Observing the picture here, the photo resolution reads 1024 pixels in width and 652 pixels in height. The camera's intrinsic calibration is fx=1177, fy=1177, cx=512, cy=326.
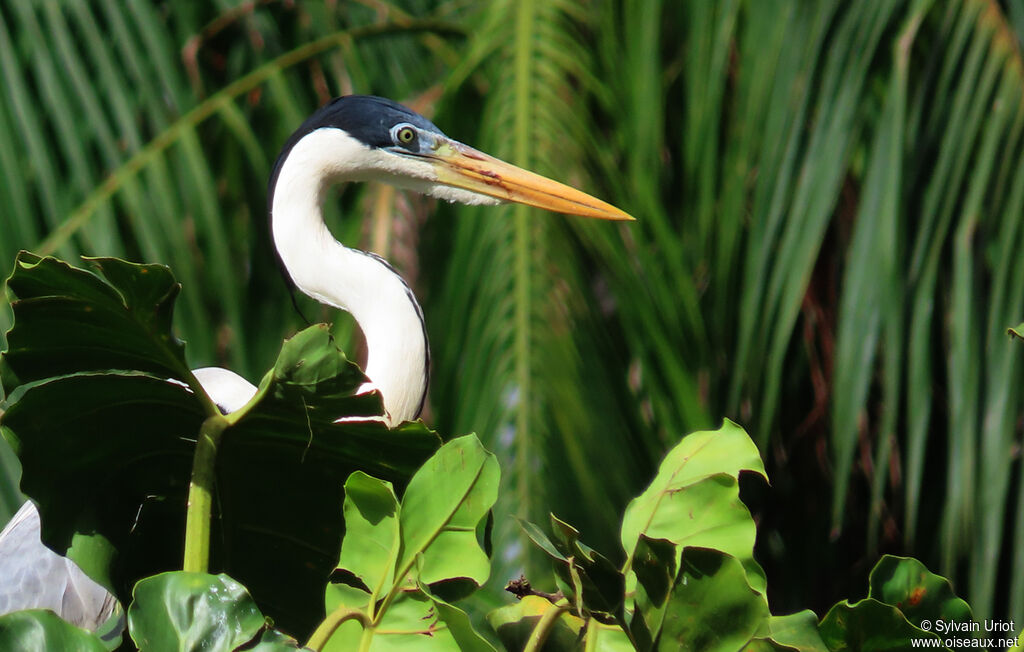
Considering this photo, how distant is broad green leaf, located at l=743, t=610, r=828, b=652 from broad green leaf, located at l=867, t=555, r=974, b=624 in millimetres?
82

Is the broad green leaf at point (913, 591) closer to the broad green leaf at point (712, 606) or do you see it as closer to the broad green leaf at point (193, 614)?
the broad green leaf at point (712, 606)

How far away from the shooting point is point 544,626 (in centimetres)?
70

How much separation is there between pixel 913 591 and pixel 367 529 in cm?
35

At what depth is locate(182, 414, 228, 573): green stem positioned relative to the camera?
0.71 meters

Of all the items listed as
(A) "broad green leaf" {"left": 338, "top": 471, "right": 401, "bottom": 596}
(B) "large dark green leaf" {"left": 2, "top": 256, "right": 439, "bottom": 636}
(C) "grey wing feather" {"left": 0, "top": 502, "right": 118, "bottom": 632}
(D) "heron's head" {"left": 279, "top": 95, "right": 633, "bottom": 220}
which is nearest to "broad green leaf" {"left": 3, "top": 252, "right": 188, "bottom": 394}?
(B) "large dark green leaf" {"left": 2, "top": 256, "right": 439, "bottom": 636}

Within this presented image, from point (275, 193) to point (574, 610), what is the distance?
125cm

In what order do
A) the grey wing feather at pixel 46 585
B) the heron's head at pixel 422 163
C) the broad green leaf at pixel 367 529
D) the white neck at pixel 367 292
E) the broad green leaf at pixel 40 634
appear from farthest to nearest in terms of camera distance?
the heron's head at pixel 422 163
the white neck at pixel 367 292
the grey wing feather at pixel 46 585
the broad green leaf at pixel 367 529
the broad green leaf at pixel 40 634

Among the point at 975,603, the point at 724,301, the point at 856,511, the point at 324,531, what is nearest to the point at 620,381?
the point at 724,301

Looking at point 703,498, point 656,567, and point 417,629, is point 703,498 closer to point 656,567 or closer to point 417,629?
point 656,567

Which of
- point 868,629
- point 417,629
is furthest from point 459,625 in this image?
point 868,629

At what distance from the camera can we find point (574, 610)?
702 mm

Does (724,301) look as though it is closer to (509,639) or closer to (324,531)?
(324,531)

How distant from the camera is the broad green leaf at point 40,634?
24.8 inches

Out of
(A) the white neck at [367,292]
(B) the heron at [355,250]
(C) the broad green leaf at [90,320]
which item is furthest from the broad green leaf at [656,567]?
(A) the white neck at [367,292]
